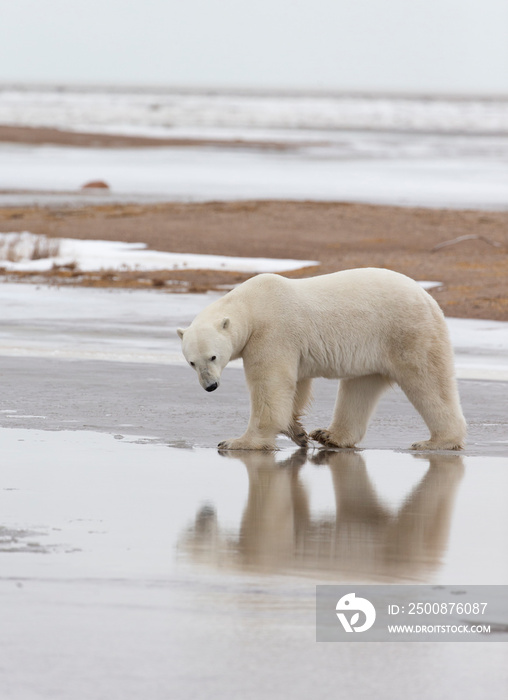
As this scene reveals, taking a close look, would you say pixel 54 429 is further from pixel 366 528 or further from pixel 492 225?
pixel 492 225

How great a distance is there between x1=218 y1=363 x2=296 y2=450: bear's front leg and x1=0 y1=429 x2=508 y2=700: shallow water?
0.16m

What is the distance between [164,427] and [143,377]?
1858 millimetres

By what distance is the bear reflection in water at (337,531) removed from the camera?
4930mm

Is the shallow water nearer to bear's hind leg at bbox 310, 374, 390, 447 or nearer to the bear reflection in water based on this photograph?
the bear reflection in water

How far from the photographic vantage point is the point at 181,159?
47062 mm

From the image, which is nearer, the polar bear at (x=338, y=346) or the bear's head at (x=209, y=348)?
the bear's head at (x=209, y=348)

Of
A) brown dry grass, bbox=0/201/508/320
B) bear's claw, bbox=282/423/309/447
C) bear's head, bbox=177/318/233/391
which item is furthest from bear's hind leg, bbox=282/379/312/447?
brown dry grass, bbox=0/201/508/320

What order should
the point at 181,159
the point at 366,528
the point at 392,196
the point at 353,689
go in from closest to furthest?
the point at 353,689
the point at 366,528
the point at 392,196
the point at 181,159

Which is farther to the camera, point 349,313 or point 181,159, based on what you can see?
point 181,159

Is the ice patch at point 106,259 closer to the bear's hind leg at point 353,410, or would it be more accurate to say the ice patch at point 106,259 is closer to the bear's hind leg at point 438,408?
the bear's hind leg at point 353,410

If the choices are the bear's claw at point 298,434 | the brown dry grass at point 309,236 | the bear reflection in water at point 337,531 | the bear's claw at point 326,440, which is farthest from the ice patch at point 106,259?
the bear reflection in water at point 337,531

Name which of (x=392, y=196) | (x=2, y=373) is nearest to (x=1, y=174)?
(x=392, y=196)

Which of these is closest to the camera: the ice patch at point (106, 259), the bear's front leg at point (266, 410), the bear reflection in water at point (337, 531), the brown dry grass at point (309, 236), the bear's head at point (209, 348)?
the bear reflection in water at point (337, 531)

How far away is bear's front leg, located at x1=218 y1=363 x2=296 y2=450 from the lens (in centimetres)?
731
